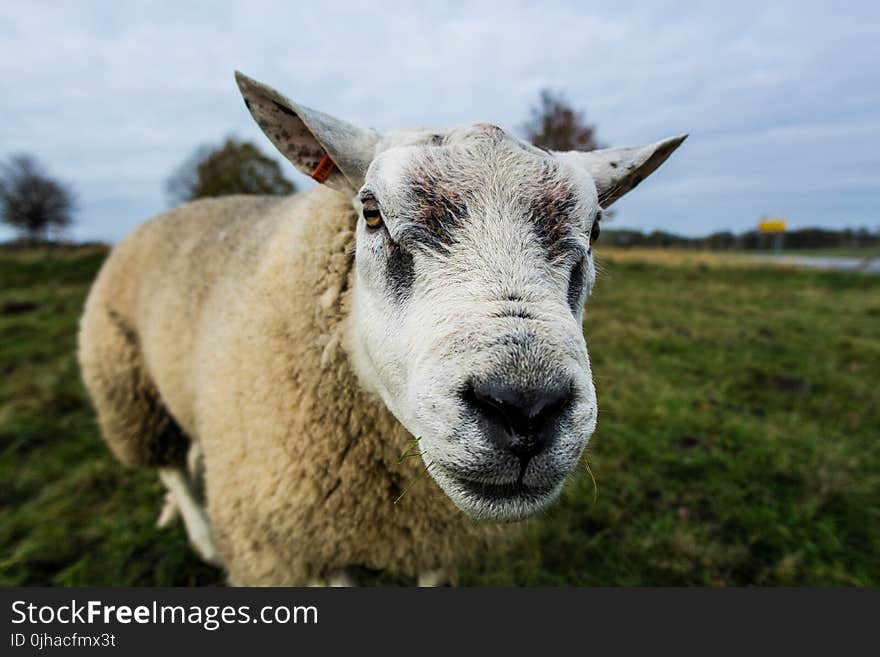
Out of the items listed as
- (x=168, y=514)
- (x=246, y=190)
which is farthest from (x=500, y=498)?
(x=246, y=190)

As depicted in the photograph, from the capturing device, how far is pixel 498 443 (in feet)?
4.60

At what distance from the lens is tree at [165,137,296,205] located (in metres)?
19.2

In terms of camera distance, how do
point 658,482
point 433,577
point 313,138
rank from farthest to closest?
Answer: point 658,482, point 433,577, point 313,138

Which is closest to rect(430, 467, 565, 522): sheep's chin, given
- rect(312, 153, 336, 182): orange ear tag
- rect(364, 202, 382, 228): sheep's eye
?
rect(364, 202, 382, 228): sheep's eye

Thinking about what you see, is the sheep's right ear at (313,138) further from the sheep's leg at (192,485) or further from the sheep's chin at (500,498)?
the sheep's leg at (192,485)

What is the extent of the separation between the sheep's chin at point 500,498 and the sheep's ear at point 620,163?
1542 mm

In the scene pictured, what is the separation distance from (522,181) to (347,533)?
1776mm

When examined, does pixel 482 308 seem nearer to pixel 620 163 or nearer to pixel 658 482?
pixel 620 163

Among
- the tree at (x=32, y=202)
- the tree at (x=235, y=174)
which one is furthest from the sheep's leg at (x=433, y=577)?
the tree at (x=32, y=202)

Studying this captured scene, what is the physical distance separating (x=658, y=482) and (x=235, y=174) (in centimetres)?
1955

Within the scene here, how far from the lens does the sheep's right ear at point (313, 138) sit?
2.11m

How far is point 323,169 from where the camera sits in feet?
7.57

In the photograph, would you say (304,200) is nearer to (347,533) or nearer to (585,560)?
(347,533)

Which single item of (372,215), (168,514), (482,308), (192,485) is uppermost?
(372,215)
